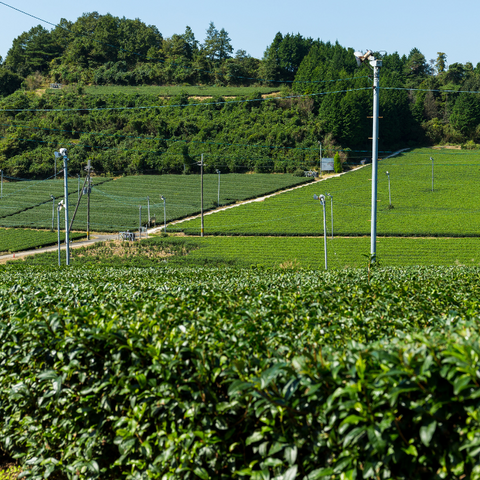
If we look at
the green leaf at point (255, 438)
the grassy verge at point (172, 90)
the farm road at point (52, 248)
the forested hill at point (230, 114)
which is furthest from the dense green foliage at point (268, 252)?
the grassy verge at point (172, 90)

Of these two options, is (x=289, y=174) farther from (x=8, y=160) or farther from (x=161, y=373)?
(x=161, y=373)

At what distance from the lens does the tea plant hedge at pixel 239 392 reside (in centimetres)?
258

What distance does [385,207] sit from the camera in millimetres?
68062

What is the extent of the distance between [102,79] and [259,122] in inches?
2533

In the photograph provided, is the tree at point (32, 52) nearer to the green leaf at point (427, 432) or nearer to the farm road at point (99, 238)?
the farm road at point (99, 238)

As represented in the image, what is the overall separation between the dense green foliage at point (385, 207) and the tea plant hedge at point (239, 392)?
165 feet

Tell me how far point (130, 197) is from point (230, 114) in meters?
48.4

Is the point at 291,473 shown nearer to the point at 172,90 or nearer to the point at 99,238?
the point at 99,238

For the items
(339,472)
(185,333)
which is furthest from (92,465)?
(339,472)

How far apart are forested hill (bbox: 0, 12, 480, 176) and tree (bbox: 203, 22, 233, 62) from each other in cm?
1938

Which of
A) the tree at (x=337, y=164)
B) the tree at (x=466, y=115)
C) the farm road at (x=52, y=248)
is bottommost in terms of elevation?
the farm road at (x=52, y=248)

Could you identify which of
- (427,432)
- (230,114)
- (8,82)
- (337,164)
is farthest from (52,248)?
(8,82)

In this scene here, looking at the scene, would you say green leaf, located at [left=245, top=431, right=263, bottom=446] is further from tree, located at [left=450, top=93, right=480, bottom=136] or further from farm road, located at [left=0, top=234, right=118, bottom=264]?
tree, located at [left=450, top=93, right=480, bottom=136]

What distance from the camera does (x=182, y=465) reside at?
3.15m
